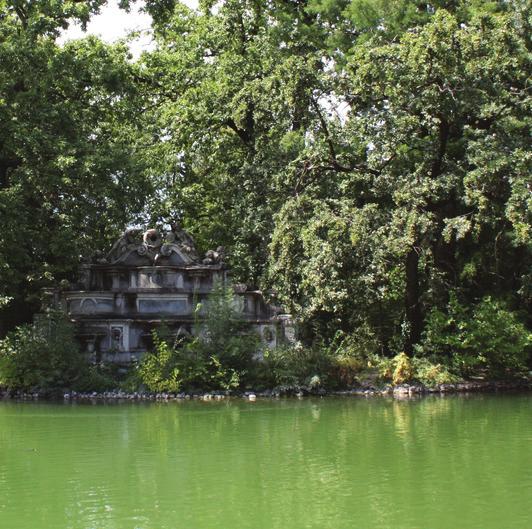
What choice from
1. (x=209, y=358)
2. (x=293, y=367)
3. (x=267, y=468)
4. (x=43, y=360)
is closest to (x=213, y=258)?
(x=209, y=358)

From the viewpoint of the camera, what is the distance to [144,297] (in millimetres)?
21312

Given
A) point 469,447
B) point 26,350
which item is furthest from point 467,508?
point 26,350

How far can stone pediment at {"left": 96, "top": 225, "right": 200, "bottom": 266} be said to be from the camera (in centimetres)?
2169

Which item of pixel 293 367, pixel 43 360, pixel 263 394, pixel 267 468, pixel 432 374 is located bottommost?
pixel 267 468

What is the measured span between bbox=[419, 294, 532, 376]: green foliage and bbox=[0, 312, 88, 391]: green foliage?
832cm

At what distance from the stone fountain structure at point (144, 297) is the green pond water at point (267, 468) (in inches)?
187

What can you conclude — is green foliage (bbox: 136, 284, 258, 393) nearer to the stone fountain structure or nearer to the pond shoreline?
the pond shoreline

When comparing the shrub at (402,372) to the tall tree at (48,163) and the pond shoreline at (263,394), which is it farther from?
the tall tree at (48,163)

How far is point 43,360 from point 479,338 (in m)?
10.1

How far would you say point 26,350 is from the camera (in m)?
18.6

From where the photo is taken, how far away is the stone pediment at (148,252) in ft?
71.2

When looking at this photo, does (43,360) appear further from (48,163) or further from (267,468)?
(267,468)

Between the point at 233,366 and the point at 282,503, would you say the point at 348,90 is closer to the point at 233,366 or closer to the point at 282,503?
the point at 233,366

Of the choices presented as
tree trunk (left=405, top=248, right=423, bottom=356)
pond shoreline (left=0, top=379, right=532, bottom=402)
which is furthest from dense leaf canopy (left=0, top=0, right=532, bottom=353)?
pond shoreline (left=0, top=379, right=532, bottom=402)
